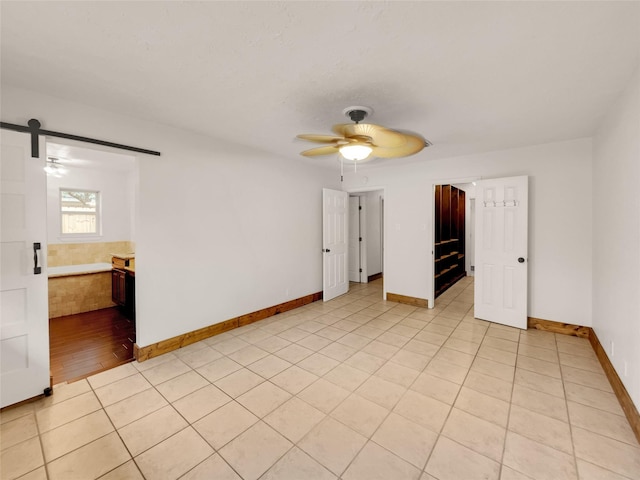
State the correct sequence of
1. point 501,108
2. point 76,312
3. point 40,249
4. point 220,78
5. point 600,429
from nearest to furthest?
point 600,429
point 220,78
point 40,249
point 501,108
point 76,312

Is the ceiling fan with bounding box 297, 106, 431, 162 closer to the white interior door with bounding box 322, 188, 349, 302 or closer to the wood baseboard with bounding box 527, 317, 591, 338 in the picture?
the white interior door with bounding box 322, 188, 349, 302

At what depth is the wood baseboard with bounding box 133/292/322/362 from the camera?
287 cm

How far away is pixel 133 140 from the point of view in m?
2.76

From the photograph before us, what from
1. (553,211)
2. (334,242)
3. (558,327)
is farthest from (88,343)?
(553,211)

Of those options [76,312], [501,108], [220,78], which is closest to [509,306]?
[501,108]

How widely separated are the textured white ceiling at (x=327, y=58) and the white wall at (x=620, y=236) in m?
0.27

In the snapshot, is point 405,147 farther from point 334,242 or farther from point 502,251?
point 334,242

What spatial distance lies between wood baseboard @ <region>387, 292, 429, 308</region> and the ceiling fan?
2858mm

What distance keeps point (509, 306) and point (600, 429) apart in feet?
6.80

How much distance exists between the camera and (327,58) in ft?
5.82

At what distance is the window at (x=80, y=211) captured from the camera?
5.01 meters

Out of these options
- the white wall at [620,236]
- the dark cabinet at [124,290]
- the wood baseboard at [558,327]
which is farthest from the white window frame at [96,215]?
the wood baseboard at [558,327]

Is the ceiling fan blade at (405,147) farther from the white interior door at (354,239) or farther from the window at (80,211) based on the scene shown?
the window at (80,211)

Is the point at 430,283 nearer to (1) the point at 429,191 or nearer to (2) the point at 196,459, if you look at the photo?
(1) the point at 429,191
